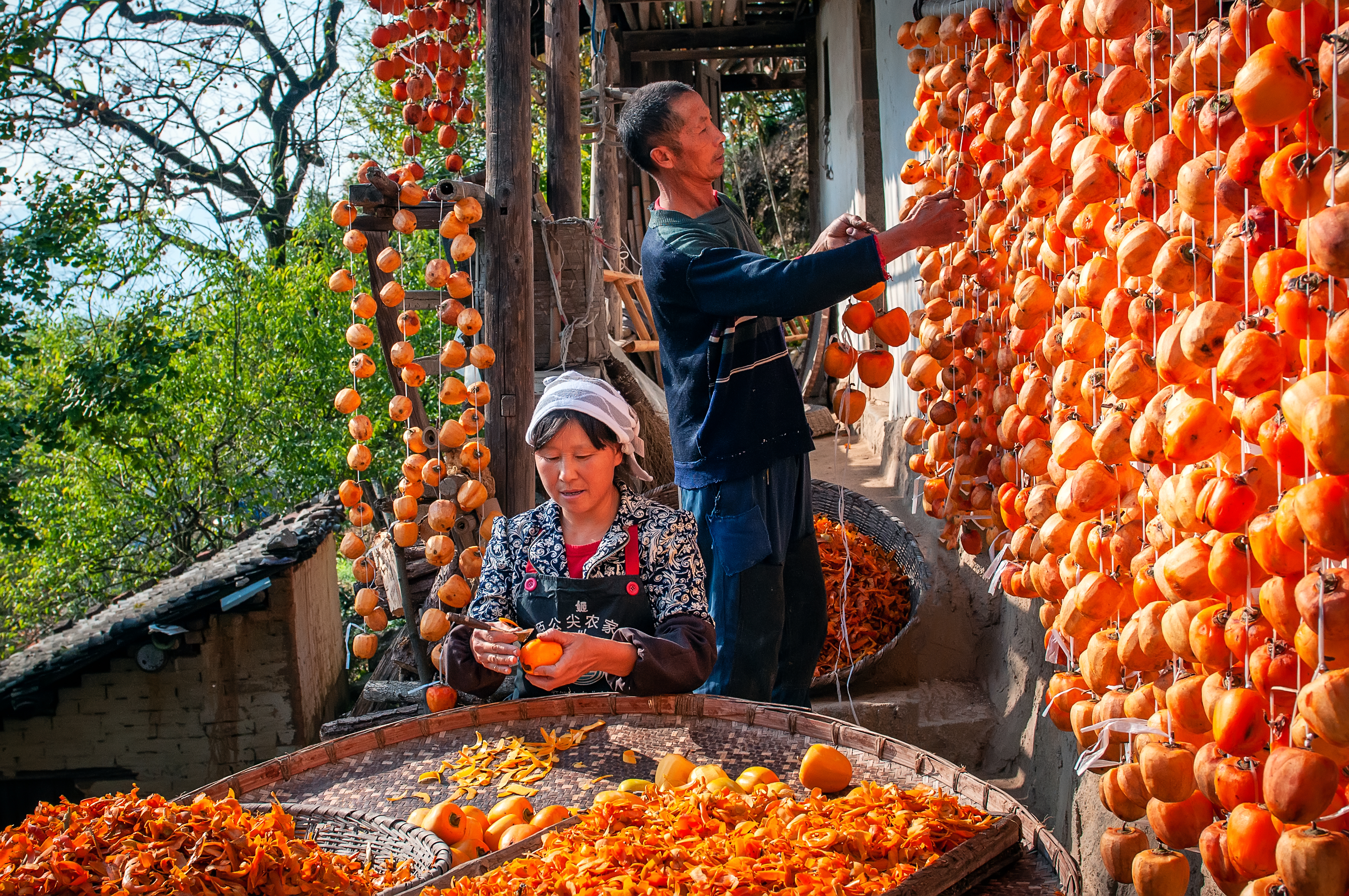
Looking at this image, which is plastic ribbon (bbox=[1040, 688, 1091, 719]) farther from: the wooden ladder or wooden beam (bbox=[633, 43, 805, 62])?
wooden beam (bbox=[633, 43, 805, 62])

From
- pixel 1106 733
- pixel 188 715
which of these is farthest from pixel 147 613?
pixel 1106 733

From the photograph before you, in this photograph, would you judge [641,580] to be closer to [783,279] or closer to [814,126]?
[783,279]

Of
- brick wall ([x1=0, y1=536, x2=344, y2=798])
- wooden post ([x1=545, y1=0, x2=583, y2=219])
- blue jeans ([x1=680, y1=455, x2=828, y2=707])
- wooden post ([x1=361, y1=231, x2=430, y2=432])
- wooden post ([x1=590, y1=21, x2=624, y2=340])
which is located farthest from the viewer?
wooden post ([x1=590, y1=21, x2=624, y2=340])

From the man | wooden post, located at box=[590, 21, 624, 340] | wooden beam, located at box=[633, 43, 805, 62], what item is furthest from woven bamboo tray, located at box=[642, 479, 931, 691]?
wooden beam, located at box=[633, 43, 805, 62]

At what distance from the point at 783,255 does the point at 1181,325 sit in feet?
34.6

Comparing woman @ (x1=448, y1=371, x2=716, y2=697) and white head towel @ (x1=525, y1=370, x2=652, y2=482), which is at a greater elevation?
white head towel @ (x1=525, y1=370, x2=652, y2=482)

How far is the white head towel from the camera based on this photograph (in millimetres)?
2301

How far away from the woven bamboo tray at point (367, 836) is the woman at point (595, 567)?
0.45 meters

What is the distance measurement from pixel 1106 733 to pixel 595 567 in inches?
49.4

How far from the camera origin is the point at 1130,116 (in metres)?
1.39

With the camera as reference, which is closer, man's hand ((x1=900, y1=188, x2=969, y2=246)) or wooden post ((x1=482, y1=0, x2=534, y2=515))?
man's hand ((x1=900, y1=188, x2=969, y2=246))

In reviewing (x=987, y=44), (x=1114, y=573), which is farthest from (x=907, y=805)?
(x=987, y=44)

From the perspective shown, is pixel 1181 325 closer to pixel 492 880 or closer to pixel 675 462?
pixel 492 880

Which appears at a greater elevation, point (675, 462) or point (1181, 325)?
point (1181, 325)
